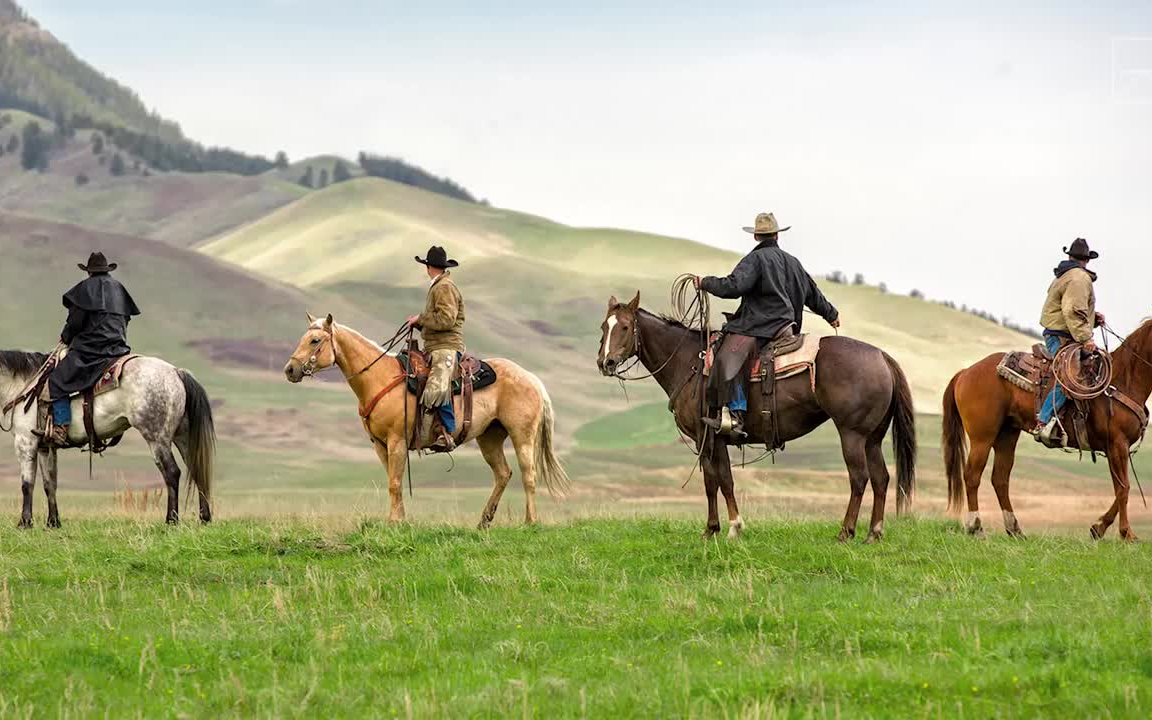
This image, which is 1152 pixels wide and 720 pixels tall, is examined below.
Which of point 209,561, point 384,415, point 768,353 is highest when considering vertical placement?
point 768,353

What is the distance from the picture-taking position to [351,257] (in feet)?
543

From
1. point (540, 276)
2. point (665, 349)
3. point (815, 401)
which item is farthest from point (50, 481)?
point (540, 276)

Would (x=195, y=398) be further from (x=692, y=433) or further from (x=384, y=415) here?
(x=692, y=433)

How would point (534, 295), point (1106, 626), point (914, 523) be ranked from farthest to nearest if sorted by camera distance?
point (534, 295) < point (914, 523) < point (1106, 626)

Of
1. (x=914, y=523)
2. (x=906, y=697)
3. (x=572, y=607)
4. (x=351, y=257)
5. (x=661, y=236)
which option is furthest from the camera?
(x=661, y=236)

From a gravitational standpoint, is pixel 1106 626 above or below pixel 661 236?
below

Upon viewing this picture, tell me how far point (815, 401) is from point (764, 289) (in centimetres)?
131

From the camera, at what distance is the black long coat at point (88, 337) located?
18000 millimetres

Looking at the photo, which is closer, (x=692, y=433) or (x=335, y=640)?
(x=335, y=640)

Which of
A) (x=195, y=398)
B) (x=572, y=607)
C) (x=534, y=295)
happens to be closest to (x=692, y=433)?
(x=572, y=607)

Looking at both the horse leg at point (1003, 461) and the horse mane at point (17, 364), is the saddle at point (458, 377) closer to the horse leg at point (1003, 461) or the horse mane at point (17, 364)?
the horse mane at point (17, 364)

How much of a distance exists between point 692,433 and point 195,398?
265 inches

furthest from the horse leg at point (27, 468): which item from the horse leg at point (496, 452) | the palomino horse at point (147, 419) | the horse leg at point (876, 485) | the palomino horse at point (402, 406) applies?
the horse leg at point (876, 485)

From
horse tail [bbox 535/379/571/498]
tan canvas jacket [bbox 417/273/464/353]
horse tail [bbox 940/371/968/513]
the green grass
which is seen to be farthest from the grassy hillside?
the green grass
